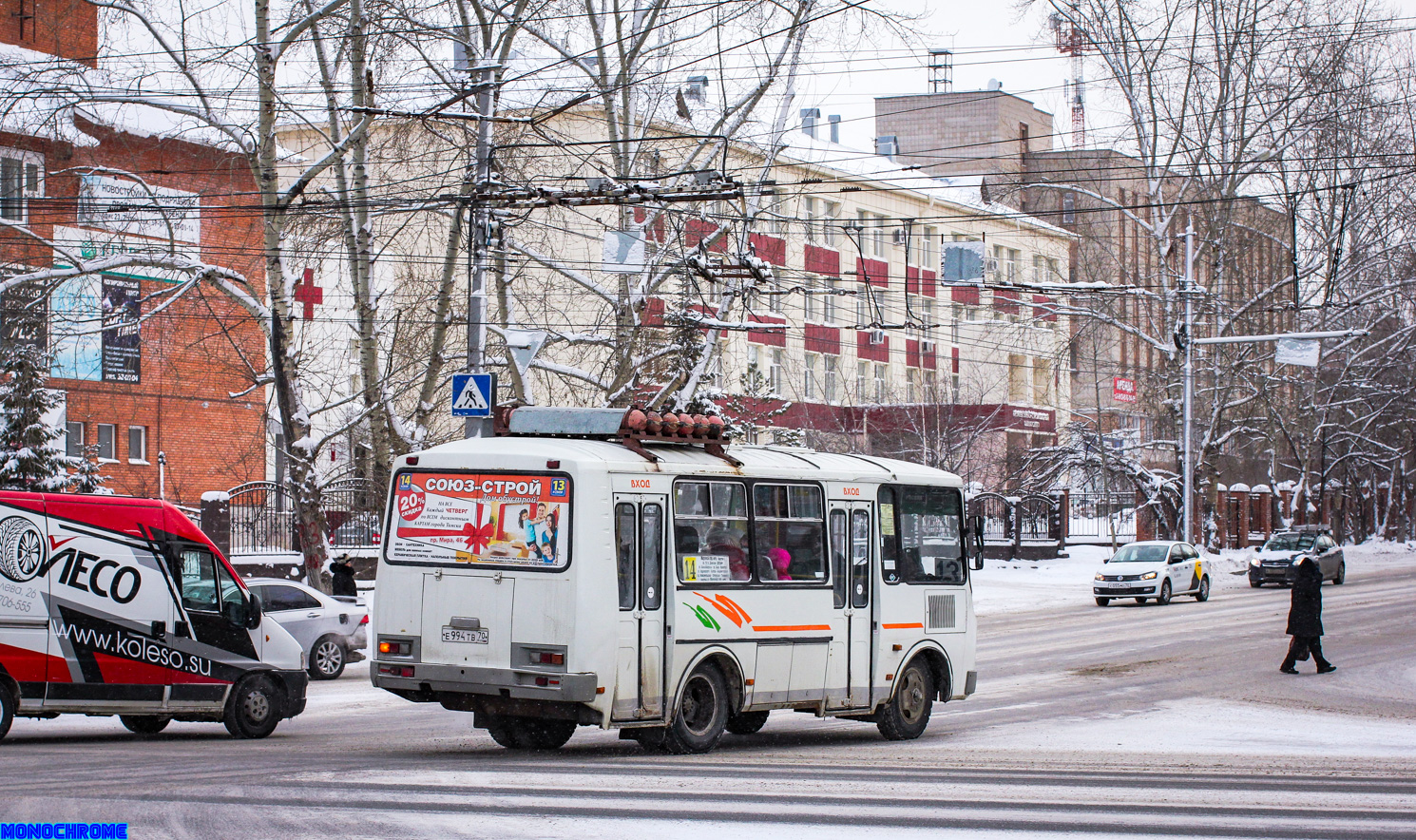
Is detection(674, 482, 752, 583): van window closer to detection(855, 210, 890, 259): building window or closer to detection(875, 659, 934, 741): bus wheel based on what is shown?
detection(875, 659, 934, 741): bus wheel

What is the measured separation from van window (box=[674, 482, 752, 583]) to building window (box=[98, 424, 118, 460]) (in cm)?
3260

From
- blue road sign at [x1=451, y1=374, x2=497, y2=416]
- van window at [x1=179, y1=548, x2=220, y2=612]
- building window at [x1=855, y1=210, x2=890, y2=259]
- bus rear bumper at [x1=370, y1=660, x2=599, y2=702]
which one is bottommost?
bus rear bumper at [x1=370, y1=660, x2=599, y2=702]

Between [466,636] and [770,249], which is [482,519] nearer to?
[466,636]

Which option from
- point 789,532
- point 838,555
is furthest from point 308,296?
point 789,532

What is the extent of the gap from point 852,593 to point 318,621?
31.7 ft

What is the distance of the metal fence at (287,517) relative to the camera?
30375mm

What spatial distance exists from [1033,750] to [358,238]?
16.8 m

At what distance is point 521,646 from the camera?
40.2 ft

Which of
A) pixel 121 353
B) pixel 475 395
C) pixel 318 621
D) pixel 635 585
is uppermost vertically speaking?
pixel 121 353

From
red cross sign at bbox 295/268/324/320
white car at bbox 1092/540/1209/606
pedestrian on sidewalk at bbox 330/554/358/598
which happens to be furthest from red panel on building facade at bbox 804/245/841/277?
pedestrian on sidewalk at bbox 330/554/358/598

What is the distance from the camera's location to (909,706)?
15.6 meters

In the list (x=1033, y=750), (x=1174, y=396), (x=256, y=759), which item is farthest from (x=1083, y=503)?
(x=256, y=759)

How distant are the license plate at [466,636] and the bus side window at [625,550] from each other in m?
1.16

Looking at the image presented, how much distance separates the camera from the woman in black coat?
21.4 metres
